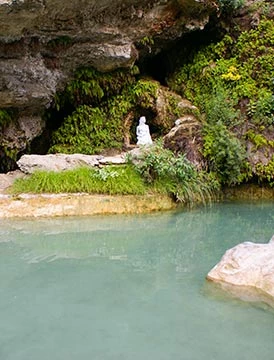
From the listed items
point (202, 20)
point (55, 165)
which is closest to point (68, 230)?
point (55, 165)

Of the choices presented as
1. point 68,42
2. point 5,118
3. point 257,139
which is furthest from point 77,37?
point 257,139

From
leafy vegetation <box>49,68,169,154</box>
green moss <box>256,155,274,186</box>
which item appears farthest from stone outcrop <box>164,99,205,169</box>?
leafy vegetation <box>49,68,169,154</box>

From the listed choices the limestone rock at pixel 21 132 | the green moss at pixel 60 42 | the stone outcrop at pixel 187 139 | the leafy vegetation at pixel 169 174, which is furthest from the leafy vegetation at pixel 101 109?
the leafy vegetation at pixel 169 174

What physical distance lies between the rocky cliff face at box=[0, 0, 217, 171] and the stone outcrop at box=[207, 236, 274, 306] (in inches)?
243

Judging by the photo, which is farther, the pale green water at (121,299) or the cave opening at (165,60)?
the cave opening at (165,60)

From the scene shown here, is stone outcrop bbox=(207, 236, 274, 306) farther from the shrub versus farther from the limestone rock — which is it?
the limestone rock

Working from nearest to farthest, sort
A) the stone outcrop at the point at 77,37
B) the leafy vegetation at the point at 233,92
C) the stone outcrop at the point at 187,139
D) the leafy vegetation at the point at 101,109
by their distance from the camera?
the stone outcrop at the point at 77,37
the leafy vegetation at the point at 233,92
the stone outcrop at the point at 187,139
the leafy vegetation at the point at 101,109

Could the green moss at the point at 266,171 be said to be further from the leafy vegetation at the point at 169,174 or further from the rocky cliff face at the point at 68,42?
the rocky cliff face at the point at 68,42

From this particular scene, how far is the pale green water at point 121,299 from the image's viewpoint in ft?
10.8

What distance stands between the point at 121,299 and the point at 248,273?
1283mm

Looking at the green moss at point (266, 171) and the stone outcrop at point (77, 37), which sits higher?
the stone outcrop at point (77, 37)

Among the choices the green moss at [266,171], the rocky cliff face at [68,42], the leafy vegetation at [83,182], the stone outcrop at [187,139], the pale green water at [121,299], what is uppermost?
the rocky cliff face at [68,42]

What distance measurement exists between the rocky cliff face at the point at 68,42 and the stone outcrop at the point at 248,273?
6.18m

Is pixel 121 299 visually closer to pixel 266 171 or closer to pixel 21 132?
pixel 266 171
